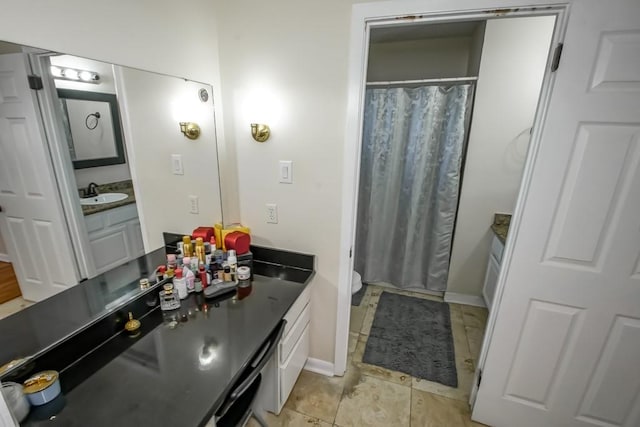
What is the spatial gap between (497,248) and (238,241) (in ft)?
6.65

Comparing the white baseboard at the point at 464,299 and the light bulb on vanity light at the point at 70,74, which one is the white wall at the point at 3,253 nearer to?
the light bulb on vanity light at the point at 70,74

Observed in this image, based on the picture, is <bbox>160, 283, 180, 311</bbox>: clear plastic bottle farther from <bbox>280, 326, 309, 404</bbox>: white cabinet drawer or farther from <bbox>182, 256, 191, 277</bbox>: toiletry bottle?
<bbox>280, 326, 309, 404</bbox>: white cabinet drawer

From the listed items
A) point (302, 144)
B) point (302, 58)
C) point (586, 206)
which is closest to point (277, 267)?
point (302, 144)

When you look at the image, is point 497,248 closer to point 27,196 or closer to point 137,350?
point 137,350

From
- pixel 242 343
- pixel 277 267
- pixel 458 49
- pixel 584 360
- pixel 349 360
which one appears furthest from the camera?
pixel 458 49

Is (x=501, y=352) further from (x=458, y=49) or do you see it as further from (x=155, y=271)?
(x=458, y=49)

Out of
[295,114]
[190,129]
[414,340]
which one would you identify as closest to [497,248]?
[414,340]

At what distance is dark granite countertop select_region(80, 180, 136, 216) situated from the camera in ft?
3.35

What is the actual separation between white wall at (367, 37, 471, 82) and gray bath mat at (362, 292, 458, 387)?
2442 millimetres

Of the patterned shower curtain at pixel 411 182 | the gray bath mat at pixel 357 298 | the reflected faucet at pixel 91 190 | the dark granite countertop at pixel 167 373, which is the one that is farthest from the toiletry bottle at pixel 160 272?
the patterned shower curtain at pixel 411 182

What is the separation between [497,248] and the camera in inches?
88.9

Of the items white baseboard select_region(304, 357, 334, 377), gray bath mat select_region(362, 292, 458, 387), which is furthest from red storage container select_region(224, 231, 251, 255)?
gray bath mat select_region(362, 292, 458, 387)

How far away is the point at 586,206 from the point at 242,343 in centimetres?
149

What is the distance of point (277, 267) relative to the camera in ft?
5.55
